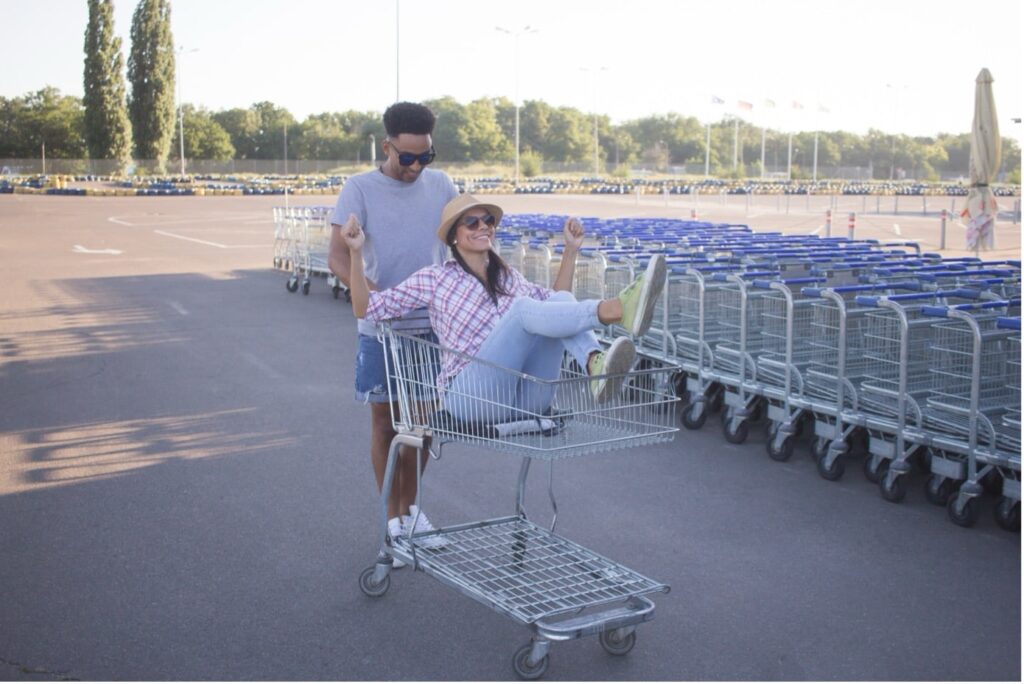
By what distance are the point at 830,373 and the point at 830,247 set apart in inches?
175

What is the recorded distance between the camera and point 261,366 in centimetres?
1024

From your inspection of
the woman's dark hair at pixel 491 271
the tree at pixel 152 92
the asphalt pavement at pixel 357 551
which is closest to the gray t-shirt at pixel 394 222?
the woman's dark hair at pixel 491 271

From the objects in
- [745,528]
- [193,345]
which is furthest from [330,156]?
[745,528]

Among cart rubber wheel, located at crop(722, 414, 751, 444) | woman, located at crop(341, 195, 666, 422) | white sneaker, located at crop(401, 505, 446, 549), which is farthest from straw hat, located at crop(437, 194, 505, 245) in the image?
cart rubber wheel, located at crop(722, 414, 751, 444)

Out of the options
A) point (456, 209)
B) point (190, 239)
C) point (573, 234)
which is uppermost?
point (456, 209)

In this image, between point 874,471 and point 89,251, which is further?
point 89,251

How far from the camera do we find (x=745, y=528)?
585cm

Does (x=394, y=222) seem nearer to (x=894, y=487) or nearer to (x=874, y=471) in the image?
(x=894, y=487)

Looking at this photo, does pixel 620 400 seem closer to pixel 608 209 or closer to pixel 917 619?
pixel 917 619

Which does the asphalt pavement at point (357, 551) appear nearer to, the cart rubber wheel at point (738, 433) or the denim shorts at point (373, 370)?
the cart rubber wheel at point (738, 433)

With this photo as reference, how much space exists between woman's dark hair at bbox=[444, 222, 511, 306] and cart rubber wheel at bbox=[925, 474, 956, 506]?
9.84ft

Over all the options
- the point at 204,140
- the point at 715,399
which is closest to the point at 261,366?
the point at 715,399

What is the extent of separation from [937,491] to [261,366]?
619cm

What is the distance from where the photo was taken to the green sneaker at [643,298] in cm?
389
